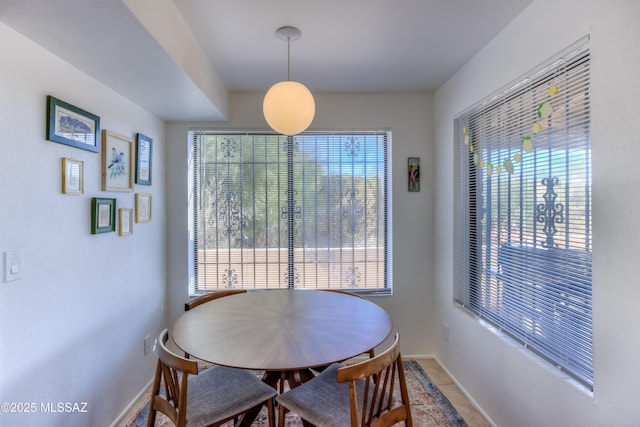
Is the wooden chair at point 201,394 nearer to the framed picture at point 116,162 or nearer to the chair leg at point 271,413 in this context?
the chair leg at point 271,413

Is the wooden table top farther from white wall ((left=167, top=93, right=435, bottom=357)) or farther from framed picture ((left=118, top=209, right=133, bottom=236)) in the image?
white wall ((left=167, top=93, right=435, bottom=357))

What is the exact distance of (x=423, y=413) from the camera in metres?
2.05

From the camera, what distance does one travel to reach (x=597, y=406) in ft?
4.02

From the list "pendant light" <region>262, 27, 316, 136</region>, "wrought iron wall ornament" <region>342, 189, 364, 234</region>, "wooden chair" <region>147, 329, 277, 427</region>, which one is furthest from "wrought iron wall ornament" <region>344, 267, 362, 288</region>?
"pendant light" <region>262, 27, 316, 136</region>

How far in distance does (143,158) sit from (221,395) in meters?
1.76

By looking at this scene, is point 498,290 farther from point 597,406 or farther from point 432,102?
point 432,102

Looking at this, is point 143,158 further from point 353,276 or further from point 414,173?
point 414,173

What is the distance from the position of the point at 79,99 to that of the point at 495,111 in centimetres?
242

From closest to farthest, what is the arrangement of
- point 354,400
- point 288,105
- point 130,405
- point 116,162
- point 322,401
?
point 354,400 → point 322,401 → point 288,105 → point 116,162 → point 130,405

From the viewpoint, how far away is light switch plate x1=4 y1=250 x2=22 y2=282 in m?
1.27

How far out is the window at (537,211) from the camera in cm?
135

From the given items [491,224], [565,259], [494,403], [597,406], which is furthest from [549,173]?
[494,403]

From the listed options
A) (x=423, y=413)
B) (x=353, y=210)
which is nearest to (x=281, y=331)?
(x=423, y=413)

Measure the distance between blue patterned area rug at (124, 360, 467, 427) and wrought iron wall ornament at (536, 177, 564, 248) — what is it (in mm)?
1291
